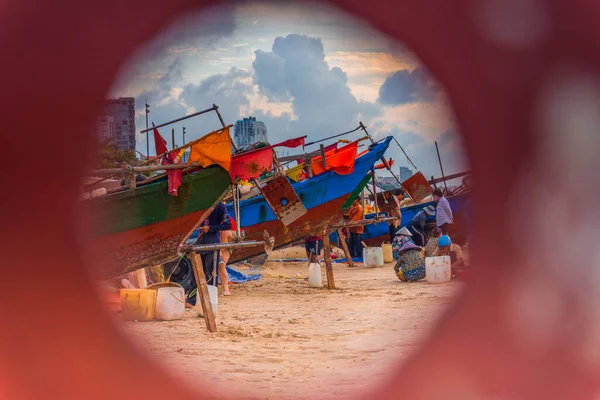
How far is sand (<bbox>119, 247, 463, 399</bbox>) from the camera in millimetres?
2078

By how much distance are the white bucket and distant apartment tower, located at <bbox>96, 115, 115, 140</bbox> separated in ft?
5.13

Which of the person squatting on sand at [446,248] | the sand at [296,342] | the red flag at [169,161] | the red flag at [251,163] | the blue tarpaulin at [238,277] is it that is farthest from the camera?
the blue tarpaulin at [238,277]

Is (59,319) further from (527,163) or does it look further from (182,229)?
(182,229)

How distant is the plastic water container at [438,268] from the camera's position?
4320 millimetres

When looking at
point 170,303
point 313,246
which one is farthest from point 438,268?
point 313,246

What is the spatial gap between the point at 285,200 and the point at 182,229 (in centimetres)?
105

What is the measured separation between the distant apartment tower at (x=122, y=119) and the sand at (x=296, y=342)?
1.84 ft

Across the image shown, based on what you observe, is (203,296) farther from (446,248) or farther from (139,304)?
(446,248)

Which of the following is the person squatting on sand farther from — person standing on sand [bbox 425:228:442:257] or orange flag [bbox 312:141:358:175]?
orange flag [bbox 312:141:358:175]

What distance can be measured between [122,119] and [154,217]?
188cm

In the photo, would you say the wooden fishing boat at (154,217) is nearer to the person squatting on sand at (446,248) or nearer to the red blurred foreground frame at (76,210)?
the red blurred foreground frame at (76,210)

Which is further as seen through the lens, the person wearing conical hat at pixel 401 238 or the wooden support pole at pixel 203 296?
the person wearing conical hat at pixel 401 238

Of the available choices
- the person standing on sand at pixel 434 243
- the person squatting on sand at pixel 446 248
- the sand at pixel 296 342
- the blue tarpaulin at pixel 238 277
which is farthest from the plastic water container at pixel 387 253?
the sand at pixel 296 342

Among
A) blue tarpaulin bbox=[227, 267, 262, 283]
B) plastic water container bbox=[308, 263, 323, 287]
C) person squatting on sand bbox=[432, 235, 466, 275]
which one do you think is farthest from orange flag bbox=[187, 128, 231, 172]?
blue tarpaulin bbox=[227, 267, 262, 283]
